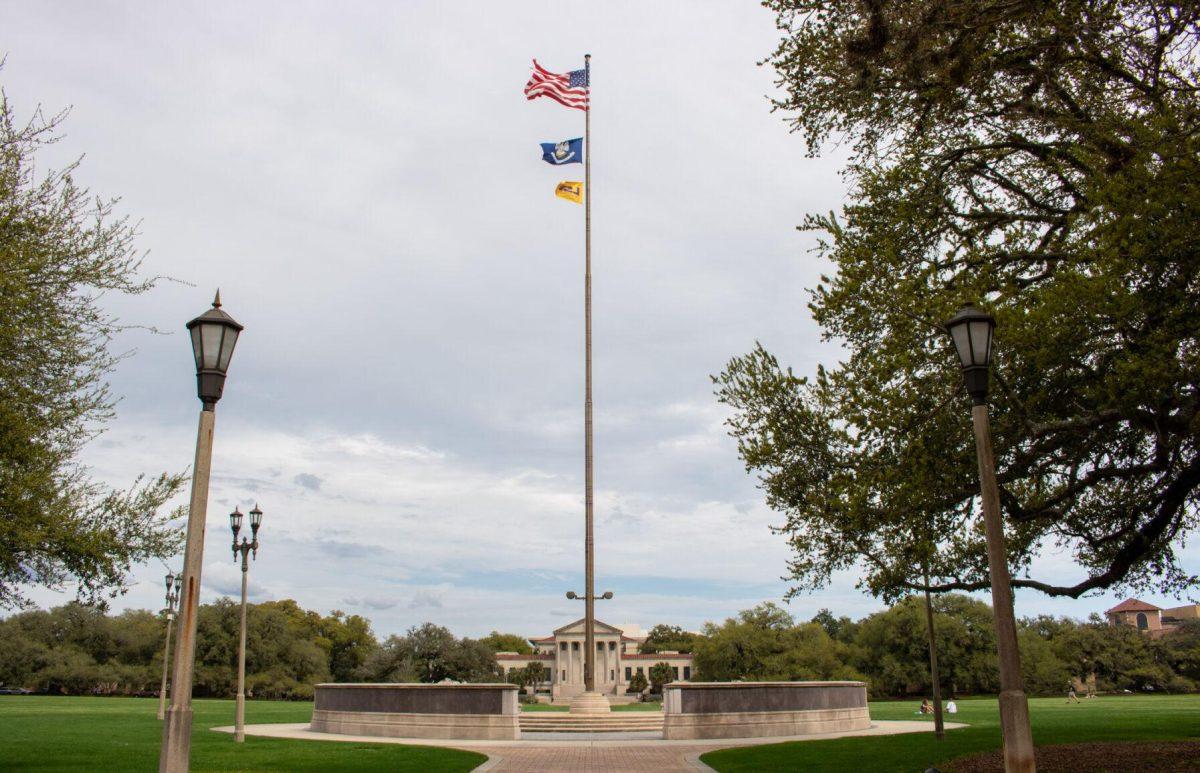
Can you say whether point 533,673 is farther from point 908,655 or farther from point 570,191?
point 570,191

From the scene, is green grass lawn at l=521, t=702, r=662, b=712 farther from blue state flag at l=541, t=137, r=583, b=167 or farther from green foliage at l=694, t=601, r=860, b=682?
blue state flag at l=541, t=137, r=583, b=167

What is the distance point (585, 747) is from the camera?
23312mm

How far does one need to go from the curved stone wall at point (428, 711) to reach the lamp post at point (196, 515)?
18.4m

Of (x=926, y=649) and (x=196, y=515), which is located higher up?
(x=196, y=515)

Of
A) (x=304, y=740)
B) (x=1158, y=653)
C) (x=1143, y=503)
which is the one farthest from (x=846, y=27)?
(x=1158, y=653)

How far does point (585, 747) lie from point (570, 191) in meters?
23.3

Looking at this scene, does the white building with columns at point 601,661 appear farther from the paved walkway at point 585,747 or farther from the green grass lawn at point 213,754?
the green grass lawn at point 213,754

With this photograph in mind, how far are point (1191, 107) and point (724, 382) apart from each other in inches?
347

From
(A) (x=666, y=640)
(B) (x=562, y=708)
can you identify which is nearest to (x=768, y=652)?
(B) (x=562, y=708)

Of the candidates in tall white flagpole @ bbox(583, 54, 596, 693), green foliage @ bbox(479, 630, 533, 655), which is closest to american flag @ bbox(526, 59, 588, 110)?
tall white flagpole @ bbox(583, 54, 596, 693)

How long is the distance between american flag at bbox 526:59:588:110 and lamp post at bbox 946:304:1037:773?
2847 cm

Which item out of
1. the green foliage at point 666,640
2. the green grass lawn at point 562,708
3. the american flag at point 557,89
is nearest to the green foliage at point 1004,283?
the american flag at point 557,89

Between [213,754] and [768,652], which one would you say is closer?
[213,754]

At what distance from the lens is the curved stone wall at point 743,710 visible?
25984mm
